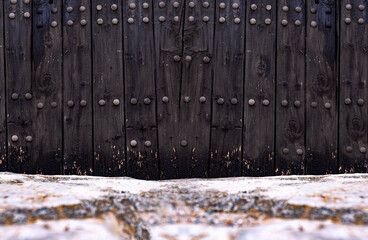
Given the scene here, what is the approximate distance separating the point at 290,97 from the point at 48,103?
Result: 1252mm

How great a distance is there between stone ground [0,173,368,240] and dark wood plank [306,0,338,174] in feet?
3.08

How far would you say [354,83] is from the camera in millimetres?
1893

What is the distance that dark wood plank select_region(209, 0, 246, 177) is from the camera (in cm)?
188

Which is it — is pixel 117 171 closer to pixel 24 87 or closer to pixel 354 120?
pixel 24 87

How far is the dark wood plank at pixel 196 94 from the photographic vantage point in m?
1.88

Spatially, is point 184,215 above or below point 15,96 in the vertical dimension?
below

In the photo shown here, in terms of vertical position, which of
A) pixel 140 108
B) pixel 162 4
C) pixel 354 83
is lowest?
pixel 140 108

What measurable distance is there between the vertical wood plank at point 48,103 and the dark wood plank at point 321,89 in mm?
1286

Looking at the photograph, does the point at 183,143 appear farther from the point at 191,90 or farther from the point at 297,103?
the point at 297,103

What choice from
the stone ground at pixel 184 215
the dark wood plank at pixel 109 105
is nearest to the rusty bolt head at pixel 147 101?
the dark wood plank at pixel 109 105

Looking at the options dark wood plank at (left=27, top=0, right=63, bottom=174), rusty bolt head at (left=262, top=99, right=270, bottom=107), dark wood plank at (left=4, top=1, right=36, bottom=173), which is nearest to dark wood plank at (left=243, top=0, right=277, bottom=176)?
rusty bolt head at (left=262, top=99, right=270, bottom=107)

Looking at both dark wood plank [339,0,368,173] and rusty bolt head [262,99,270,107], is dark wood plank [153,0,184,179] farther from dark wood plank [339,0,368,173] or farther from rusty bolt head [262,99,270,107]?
dark wood plank [339,0,368,173]

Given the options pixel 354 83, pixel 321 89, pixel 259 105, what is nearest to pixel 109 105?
pixel 259 105

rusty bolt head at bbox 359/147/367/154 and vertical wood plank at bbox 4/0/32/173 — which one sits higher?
vertical wood plank at bbox 4/0/32/173
